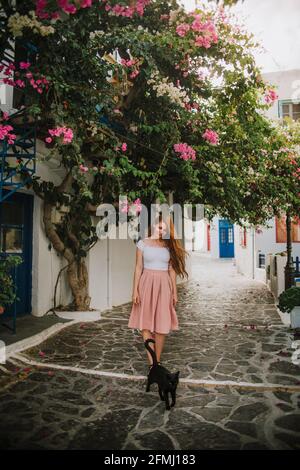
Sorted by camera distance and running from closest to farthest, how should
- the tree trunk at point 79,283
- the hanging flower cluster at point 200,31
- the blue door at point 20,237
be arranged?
the hanging flower cluster at point 200,31 → the blue door at point 20,237 → the tree trunk at point 79,283

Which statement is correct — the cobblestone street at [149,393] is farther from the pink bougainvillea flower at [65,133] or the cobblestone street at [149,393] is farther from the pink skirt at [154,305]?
the pink bougainvillea flower at [65,133]

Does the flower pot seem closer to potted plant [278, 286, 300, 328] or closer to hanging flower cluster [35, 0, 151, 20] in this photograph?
potted plant [278, 286, 300, 328]

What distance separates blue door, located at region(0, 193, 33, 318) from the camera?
25.5 feet

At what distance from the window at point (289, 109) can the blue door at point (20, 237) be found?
12.9 m

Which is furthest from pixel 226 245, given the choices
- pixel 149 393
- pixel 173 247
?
pixel 149 393

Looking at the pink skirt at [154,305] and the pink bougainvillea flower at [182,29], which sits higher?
the pink bougainvillea flower at [182,29]

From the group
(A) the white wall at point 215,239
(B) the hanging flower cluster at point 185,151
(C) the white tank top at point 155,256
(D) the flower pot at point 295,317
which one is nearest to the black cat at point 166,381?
(C) the white tank top at point 155,256

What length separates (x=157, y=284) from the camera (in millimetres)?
4742

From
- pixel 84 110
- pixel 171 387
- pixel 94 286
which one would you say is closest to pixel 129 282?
pixel 94 286

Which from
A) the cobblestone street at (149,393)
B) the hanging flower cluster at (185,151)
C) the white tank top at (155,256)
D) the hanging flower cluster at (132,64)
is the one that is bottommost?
the cobblestone street at (149,393)

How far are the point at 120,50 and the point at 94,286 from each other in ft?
20.5

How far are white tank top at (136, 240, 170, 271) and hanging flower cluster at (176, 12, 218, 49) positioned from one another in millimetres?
3754

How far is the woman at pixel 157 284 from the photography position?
15.5 ft

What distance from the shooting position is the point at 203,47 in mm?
6465
